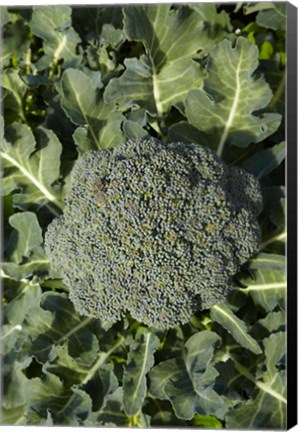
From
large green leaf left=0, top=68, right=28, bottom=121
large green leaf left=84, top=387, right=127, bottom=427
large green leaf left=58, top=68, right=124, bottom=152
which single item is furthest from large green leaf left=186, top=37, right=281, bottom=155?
large green leaf left=84, top=387, right=127, bottom=427

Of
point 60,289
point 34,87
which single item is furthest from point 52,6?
point 60,289

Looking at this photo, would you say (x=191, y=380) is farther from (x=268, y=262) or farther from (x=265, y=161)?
(x=265, y=161)

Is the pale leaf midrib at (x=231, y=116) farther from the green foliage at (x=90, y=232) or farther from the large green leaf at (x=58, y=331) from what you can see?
the large green leaf at (x=58, y=331)

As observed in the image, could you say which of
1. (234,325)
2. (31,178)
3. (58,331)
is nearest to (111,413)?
(58,331)

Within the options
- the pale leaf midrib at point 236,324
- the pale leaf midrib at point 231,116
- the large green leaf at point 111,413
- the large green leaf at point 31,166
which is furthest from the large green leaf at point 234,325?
the large green leaf at point 31,166

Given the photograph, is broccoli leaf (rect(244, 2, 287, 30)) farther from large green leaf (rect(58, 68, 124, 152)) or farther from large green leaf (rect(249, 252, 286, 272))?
large green leaf (rect(249, 252, 286, 272))

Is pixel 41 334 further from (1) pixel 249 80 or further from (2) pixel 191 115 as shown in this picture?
(1) pixel 249 80
